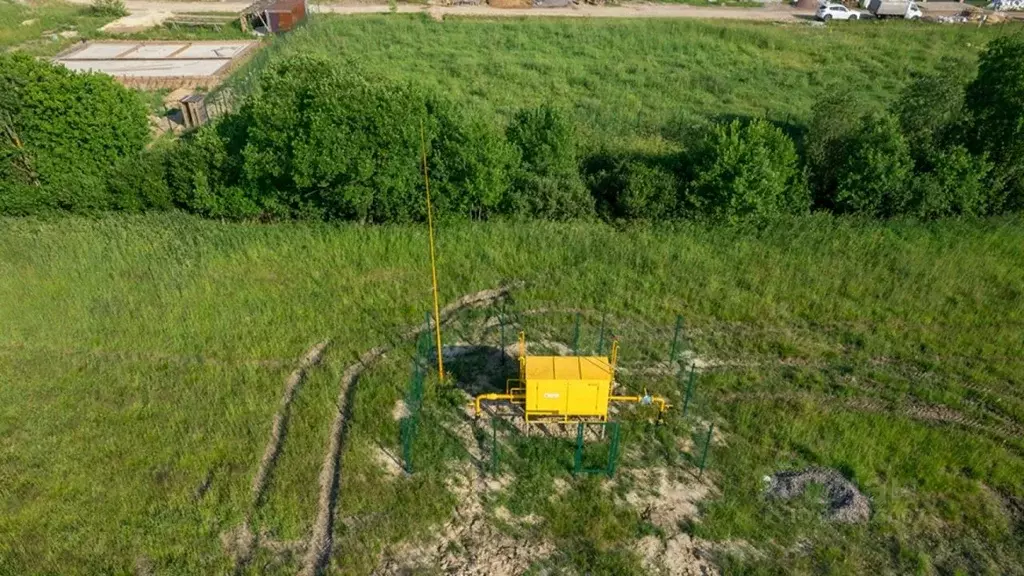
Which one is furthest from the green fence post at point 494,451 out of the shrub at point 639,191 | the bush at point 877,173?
the bush at point 877,173

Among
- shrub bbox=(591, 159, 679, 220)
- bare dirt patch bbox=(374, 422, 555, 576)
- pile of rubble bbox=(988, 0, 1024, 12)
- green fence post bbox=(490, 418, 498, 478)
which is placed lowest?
bare dirt patch bbox=(374, 422, 555, 576)

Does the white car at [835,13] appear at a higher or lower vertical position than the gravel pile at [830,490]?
higher

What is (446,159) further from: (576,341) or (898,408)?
(898,408)

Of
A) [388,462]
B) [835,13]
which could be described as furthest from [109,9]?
[835,13]

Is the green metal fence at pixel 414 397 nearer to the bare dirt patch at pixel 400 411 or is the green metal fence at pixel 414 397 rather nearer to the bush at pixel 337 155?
the bare dirt patch at pixel 400 411

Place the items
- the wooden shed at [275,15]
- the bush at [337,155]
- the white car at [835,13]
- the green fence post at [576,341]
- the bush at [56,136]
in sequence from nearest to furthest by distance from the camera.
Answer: the green fence post at [576,341] < the bush at [337,155] < the bush at [56,136] < the wooden shed at [275,15] < the white car at [835,13]

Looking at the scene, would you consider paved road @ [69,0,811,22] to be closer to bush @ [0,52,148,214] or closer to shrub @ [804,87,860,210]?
shrub @ [804,87,860,210]

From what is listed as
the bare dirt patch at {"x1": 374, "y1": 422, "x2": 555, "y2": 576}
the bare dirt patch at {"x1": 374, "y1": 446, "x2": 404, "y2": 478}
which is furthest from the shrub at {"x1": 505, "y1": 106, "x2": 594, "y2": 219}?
the bare dirt patch at {"x1": 374, "y1": 422, "x2": 555, "y2": 576}

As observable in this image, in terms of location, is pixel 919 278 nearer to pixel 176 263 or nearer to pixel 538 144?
pixel 538 144
